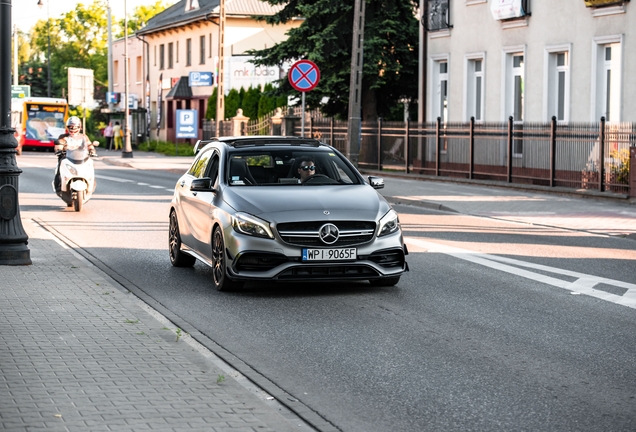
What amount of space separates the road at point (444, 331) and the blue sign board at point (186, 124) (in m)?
32.7

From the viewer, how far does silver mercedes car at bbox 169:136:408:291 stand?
10.4 m

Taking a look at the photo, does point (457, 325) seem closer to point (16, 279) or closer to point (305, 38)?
point (16, 279)

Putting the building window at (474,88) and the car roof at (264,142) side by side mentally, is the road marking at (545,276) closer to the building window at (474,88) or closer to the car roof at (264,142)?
the car roof at (264,142)

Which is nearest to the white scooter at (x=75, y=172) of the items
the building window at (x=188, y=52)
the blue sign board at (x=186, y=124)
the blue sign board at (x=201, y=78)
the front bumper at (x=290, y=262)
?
the front bumper at (x=290, y=262)

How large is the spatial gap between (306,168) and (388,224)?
1.31 meters

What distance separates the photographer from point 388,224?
35.4 feet

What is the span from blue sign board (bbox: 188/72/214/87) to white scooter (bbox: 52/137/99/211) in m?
39.7

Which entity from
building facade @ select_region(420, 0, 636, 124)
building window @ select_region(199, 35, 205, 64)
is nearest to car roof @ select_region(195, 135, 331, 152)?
building facade @ select_region(420, 0, 636, 124)

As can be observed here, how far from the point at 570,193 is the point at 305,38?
15.3 m

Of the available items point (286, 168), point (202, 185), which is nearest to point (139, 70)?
point (286, 168)

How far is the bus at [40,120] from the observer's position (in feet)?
210

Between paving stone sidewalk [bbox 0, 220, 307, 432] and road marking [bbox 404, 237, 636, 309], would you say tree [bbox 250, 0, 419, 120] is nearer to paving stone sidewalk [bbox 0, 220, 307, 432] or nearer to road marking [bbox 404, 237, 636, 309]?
road marking [bbox 404, 237, 636, 309]

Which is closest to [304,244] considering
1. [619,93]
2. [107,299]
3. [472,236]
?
[107,299]

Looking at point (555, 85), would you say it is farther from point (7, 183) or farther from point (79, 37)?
point (79, 37)
